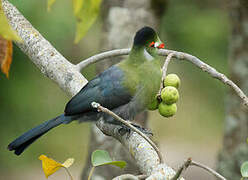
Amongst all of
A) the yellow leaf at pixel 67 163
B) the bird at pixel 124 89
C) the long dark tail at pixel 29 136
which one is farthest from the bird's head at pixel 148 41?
the yellow leaf at pixel 67 163

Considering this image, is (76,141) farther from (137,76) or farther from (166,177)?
(166,177)

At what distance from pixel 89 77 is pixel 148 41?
400 centimetres

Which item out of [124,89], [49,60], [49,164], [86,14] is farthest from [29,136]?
[49,164]

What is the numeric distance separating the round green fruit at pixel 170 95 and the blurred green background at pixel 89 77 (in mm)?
2471

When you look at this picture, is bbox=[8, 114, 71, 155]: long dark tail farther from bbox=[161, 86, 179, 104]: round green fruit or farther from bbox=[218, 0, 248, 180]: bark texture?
bbox=[218, 0, 248, 180]: bark texture

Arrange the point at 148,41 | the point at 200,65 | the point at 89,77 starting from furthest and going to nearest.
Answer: the point at 89,77, the point at 148,41, the point at 200,65

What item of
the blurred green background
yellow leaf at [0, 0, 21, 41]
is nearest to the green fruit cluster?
yellow leaf at [0, 0, 21, 41]

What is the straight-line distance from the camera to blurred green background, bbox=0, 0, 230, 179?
17.0 ft

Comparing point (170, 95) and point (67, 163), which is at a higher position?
point (170, 95)

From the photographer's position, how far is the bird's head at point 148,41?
1959 mm

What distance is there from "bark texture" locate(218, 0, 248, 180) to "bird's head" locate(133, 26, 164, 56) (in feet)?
4.78

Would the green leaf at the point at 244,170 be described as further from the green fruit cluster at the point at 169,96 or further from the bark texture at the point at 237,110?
the bark texture at the point at 237,110

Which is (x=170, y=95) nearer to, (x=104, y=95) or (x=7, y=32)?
(x=104, y=95)

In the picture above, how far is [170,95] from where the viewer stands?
1767mm
